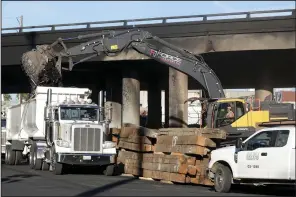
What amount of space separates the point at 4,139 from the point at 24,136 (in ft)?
18.5

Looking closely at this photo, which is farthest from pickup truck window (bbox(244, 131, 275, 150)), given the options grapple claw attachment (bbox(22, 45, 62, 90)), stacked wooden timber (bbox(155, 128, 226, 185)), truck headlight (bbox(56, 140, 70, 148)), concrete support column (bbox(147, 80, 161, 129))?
concrete support column (bbox(147, 80, 161, 129))

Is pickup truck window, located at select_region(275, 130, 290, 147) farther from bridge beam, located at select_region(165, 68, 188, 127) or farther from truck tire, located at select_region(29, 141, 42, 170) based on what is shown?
bridge beam, located at select_region(165, 68, 188, 127)

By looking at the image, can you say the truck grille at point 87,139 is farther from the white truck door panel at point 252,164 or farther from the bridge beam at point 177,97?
the bridge beam at point 177,97

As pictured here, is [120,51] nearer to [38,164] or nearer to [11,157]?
[38,164]

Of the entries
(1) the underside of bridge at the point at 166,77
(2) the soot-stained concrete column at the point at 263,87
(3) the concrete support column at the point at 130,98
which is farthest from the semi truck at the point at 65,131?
(2) the soot-stained concrete column at the point at 263,87

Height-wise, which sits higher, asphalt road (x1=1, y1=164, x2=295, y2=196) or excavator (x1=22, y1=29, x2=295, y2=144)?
excavator (x1=22, y1=29, x2=295, y2=144)

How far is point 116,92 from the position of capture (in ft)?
152

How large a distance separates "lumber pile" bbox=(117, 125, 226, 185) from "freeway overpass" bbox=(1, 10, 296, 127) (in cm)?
1064

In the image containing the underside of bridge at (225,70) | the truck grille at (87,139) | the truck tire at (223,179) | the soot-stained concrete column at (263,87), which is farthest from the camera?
the soot-stained concrete column at (263,87)

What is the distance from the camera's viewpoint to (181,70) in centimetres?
2322

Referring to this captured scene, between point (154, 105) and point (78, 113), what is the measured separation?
97.7ft

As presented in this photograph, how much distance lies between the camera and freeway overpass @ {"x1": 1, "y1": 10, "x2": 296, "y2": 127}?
30.9 meters

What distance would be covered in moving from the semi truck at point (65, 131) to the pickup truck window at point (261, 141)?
7779 millimetres

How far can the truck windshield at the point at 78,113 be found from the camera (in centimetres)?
2241
